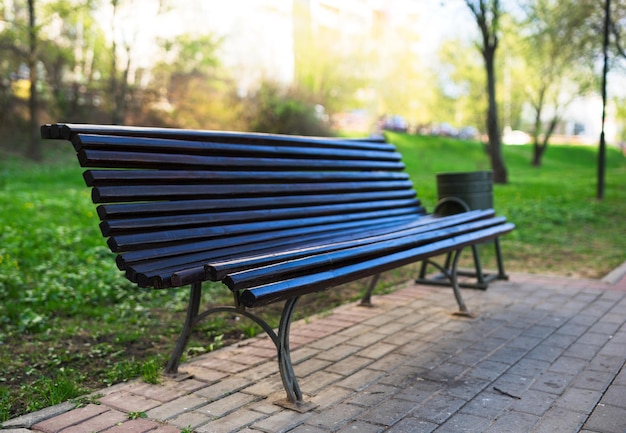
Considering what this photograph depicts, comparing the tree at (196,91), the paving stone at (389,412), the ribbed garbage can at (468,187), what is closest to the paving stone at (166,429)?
the paving stone at (389,412)

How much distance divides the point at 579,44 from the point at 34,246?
13153 millimetres

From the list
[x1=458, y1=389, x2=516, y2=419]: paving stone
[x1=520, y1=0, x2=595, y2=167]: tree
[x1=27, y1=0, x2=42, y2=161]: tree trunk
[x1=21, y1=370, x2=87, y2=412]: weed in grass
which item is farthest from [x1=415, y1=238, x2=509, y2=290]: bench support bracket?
[x1=27, y1=0, x2=42, y2=161]: tree trunk

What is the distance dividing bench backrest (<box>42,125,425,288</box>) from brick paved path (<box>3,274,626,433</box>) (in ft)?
2.11

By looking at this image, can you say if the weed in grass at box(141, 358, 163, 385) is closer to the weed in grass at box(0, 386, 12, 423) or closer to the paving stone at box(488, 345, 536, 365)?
the weed in grass at box(0, 386, 12, 423)

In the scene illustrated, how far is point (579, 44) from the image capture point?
1498 cm

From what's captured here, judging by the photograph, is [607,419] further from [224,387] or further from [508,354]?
[224,387]

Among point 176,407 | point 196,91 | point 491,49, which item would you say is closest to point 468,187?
point 176,407

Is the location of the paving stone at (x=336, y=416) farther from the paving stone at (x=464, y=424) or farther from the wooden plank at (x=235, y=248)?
the wooden plank at (x=235, y=248)

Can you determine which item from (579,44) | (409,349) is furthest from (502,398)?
(579,44)

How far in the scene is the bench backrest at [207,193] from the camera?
112 inches

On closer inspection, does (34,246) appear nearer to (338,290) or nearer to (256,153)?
(338,290)

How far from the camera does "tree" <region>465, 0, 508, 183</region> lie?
1330cm

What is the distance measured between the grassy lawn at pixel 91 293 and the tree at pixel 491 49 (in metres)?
3.93

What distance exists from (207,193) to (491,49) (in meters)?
12.3
